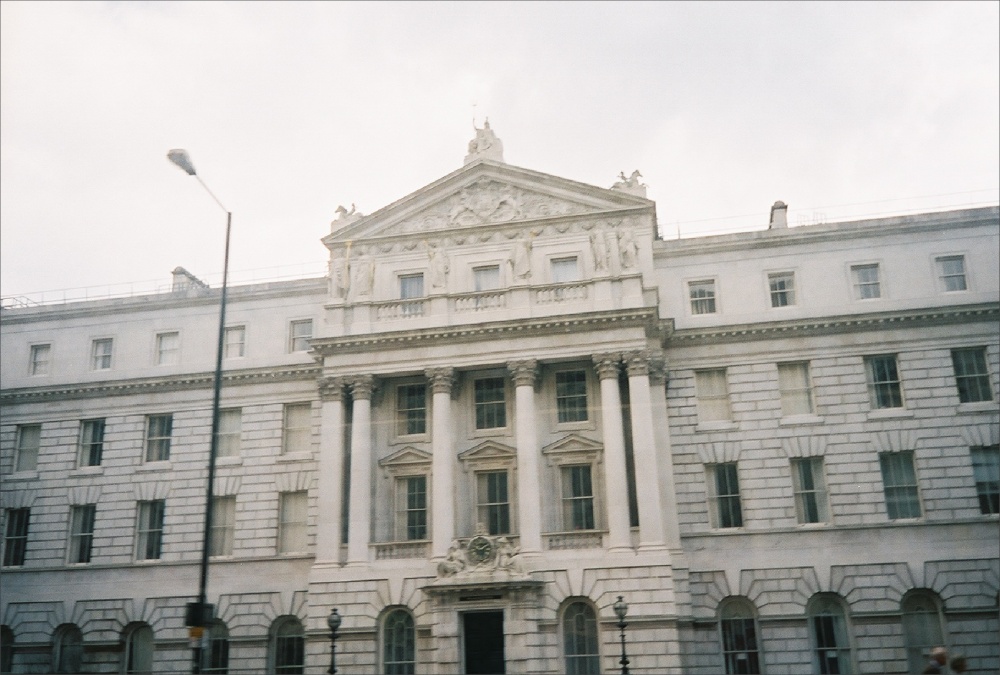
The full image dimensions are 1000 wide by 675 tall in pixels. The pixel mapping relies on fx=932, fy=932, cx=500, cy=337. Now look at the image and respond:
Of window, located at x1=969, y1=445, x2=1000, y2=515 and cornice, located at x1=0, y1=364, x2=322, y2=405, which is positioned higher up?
cornice, located at x1=0, y1=364, x2=322, y2=405

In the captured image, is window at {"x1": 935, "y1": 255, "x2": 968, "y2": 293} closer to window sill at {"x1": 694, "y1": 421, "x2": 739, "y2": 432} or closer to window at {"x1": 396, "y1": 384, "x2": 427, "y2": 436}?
window sill at {"x1": 694, "y1": 421, "x2": 739, "y2": 432}

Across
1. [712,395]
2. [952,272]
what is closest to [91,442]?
[712,395]

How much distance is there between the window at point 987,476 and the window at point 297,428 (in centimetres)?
2510

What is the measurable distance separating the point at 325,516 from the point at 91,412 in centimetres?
1313

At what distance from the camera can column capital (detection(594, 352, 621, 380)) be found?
1326 inches

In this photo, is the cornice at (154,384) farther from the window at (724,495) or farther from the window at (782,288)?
the window at (782,288)

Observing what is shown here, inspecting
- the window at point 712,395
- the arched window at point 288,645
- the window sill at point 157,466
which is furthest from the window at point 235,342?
the window at point 712,395

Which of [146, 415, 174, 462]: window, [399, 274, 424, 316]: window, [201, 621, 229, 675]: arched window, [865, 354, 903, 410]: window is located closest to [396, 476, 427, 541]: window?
[399, 274, 424, 316]: window

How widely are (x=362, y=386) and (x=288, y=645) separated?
10287mm

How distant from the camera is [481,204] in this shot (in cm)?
3741

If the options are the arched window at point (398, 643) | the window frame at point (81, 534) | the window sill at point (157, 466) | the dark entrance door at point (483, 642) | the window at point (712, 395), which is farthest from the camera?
the window sill at point (157, 466)

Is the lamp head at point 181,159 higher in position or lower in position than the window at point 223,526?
higher

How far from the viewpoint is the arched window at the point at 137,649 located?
119 feet

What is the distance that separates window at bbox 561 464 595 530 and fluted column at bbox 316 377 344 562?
834 centimetres
